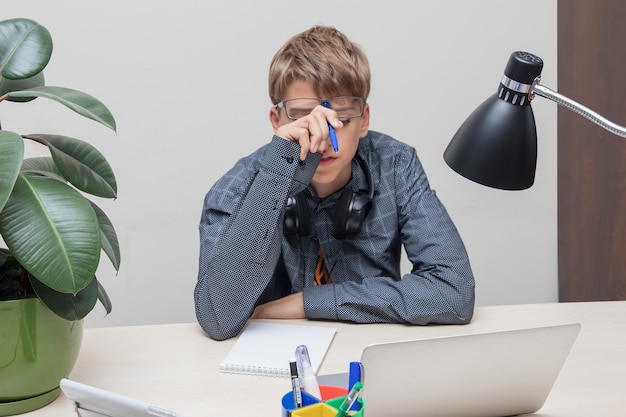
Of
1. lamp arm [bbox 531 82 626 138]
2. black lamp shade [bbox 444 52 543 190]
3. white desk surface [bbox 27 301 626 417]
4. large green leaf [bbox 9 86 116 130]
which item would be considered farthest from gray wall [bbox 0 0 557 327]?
lamp arm [bbox 531 82 626 138]

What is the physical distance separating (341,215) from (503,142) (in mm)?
791

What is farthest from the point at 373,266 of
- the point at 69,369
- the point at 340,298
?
the point at 69,369

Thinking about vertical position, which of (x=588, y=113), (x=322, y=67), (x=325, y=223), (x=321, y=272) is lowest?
(x=321, y=272)

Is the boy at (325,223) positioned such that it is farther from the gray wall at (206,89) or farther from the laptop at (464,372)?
the gray wall at (206,89)

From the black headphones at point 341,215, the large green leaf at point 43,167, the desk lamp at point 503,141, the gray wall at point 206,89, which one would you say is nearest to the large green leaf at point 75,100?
the large green leaf at point 43,167

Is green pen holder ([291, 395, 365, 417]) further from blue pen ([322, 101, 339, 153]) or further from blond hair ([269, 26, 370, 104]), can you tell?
blond hair ([269, 26, 370, 104])

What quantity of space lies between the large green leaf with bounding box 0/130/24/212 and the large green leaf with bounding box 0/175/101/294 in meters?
0.07

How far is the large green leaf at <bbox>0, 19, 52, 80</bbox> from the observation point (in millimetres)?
1087

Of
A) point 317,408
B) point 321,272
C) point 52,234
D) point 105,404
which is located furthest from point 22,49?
point 321,272

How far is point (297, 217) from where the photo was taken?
1689mm

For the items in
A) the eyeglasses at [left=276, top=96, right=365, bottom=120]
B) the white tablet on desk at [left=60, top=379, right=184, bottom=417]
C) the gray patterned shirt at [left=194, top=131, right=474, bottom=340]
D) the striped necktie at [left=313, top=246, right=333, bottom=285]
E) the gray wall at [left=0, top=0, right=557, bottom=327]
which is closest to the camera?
the white tablet on desk at [left=60, top=379, right=184, bottom=417]

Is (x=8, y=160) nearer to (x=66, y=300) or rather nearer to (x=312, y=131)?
(x=66, y=300)

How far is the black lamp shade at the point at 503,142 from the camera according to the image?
93 centimetres

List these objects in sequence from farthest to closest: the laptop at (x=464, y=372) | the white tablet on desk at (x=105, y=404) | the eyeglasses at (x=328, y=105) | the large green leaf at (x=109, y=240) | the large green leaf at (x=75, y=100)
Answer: the eyeglasses at (x=328, y=105) < the large green leaf at (x=109, y=240) < the large green leaf at (x=75, y=100) < the laptop at (x=464, y=372) < the white tablet on desk at (x=105, y=404)
